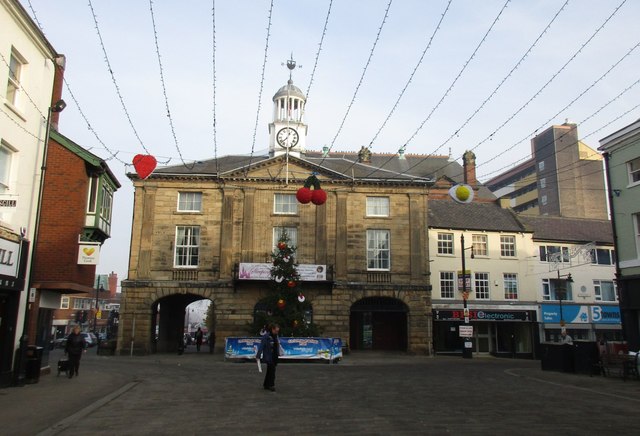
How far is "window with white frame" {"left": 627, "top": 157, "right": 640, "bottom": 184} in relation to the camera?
2221 centimetres

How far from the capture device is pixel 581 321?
40.4 m

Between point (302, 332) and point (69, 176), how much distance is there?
15558 mm

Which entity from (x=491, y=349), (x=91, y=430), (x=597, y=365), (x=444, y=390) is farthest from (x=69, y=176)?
(x=491, y=349)

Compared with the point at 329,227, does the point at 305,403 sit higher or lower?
lower

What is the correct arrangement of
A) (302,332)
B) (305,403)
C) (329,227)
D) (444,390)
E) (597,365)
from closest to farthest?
(305,403) → (444,390) → (597,365) → (302,332) → (329,227)

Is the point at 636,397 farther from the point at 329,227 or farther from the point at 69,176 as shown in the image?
the point at 329,227

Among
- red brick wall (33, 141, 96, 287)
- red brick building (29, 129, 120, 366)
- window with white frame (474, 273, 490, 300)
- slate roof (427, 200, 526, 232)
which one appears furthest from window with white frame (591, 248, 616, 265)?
red brick wall (33, 141, 96, 287)

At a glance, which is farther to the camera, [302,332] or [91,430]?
[302,332]

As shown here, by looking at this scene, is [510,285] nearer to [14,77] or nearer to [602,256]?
[602,256]

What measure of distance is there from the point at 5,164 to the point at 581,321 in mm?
38920

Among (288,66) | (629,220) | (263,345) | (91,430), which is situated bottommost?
(91,430)

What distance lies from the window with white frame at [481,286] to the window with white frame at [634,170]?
18277mm

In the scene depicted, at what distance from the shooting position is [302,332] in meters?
28.9

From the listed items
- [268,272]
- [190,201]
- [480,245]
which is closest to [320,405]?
[268,272]
